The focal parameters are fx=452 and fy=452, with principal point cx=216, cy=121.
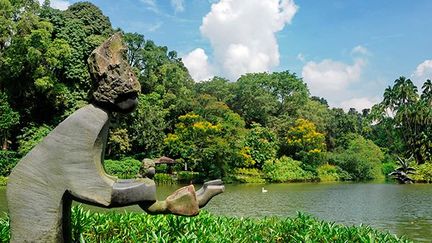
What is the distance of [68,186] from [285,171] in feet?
99.9

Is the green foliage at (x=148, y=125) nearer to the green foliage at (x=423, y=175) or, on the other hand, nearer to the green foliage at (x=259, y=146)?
the green foliage at (x=259, y=146)

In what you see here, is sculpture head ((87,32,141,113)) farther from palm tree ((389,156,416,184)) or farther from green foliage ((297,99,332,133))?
green foliage ((297,99,332,133))

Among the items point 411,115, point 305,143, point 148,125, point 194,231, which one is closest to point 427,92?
point 411,115

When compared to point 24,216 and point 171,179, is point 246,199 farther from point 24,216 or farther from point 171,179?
point 24,216

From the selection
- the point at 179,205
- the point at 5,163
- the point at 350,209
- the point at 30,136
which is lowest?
the point at 350,209

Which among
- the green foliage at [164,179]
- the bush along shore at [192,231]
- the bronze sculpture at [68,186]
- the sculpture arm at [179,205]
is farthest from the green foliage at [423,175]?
the bronze sculpture at [68,186]

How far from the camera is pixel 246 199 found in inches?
725

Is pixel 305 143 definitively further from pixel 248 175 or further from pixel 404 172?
pixel 404 172

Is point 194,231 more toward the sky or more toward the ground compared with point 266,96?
more toward the ground

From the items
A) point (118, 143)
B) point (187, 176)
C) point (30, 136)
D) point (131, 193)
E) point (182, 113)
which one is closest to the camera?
point (131, 193)

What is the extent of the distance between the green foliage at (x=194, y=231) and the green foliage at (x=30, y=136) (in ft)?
67.0

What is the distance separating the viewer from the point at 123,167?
2681 centimetres

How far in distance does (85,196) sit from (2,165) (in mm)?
21777

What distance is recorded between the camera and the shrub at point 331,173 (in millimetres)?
34562
